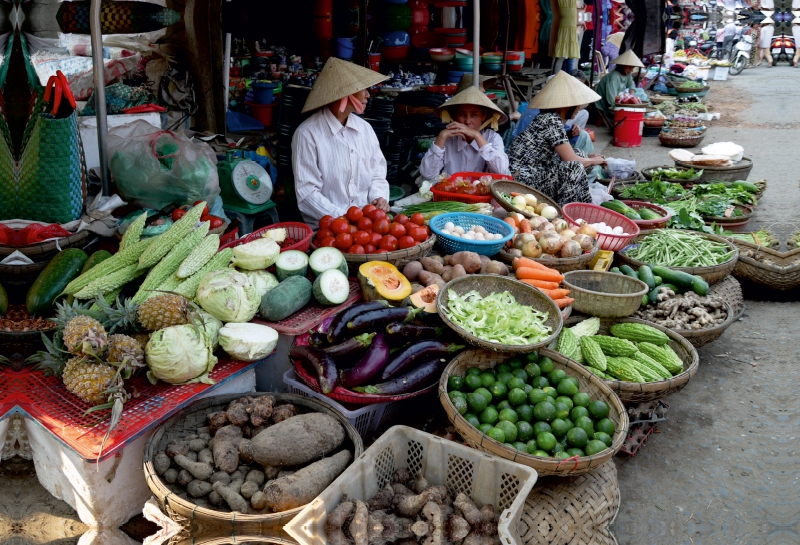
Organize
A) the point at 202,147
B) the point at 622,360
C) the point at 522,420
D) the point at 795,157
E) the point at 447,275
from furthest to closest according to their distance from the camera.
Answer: the point at 795,157, the point at 202,147, the point at 447,275, the point at 622,360, the point at 522,420

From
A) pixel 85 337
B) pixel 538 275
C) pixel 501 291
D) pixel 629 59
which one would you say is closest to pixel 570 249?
pixel 538 275

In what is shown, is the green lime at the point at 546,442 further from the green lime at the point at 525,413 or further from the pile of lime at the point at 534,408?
the green lime at the point at 525,413

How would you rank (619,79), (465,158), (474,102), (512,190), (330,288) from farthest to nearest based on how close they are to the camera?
(619,79)
(465,158)
(474,102)
(512,190)
(330,288)

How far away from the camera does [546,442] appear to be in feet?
8.99

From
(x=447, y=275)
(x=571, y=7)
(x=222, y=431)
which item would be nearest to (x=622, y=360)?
(x=447, y=275)

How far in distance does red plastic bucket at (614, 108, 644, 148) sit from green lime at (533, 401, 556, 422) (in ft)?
31.0

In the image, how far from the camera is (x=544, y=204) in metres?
4.99

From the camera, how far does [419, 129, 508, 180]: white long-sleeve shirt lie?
18.8 feet

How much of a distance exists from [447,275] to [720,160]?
5.94 m

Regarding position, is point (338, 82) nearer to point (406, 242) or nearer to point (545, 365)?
point (406, 242)

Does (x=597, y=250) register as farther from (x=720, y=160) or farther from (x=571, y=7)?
(x=571, y=7)

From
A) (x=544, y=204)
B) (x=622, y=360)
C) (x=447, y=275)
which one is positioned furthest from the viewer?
(x=544, y=204)

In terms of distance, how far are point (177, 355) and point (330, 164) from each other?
2.36m

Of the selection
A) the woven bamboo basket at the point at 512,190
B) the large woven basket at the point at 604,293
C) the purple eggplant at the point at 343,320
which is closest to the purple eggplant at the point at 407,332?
the purple eggplant at the point at 343,320
